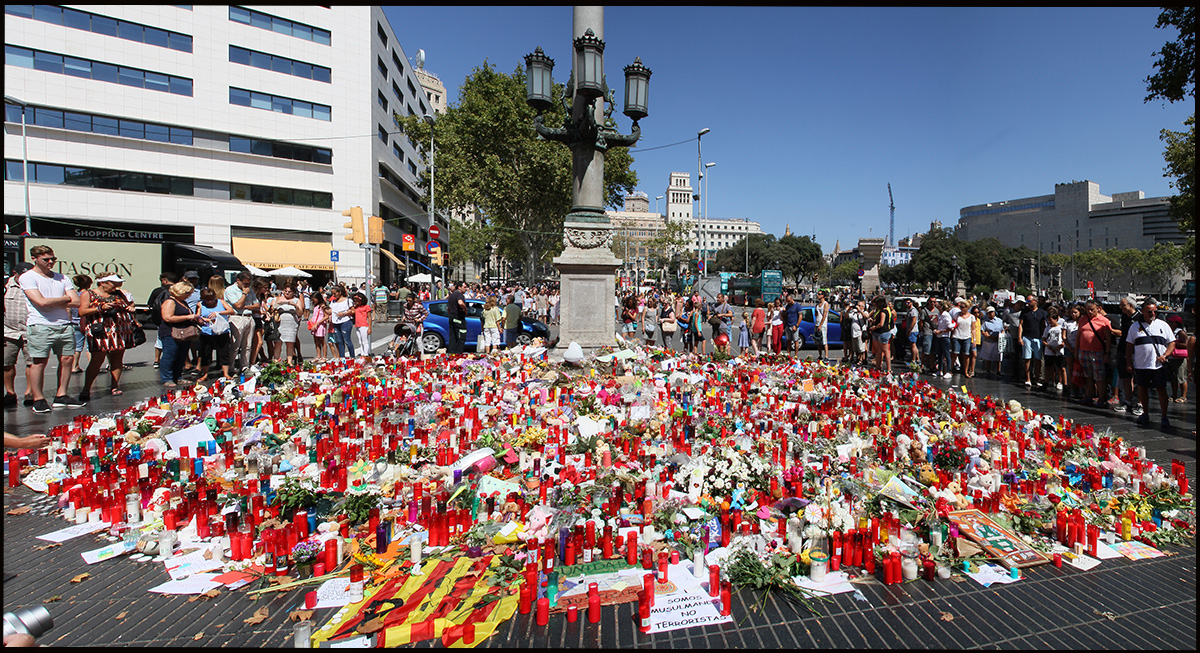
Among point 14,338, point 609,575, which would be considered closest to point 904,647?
point 609,575

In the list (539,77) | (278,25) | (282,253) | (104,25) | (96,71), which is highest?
(278,25)

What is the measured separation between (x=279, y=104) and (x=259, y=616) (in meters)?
39.7

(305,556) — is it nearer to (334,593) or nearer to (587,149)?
(334,593)

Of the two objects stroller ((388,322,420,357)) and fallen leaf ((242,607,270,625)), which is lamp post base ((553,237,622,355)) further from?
fallen leaf ((242,607,270,625))

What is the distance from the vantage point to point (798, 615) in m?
3.79

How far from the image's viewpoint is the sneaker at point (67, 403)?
8.48m

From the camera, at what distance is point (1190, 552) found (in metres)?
4.63

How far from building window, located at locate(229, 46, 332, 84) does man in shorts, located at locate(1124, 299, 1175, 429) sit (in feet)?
134

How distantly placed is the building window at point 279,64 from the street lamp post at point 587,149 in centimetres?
3326

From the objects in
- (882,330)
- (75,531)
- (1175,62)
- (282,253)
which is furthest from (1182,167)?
(282,253)

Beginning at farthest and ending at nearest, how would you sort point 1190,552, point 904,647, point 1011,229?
point 1011,229 < point 1190,552 < point 904,647

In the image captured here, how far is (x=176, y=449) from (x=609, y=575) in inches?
185

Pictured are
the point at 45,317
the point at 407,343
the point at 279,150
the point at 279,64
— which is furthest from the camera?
the point at 279,150

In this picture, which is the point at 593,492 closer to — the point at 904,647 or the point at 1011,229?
the point at 904,647
